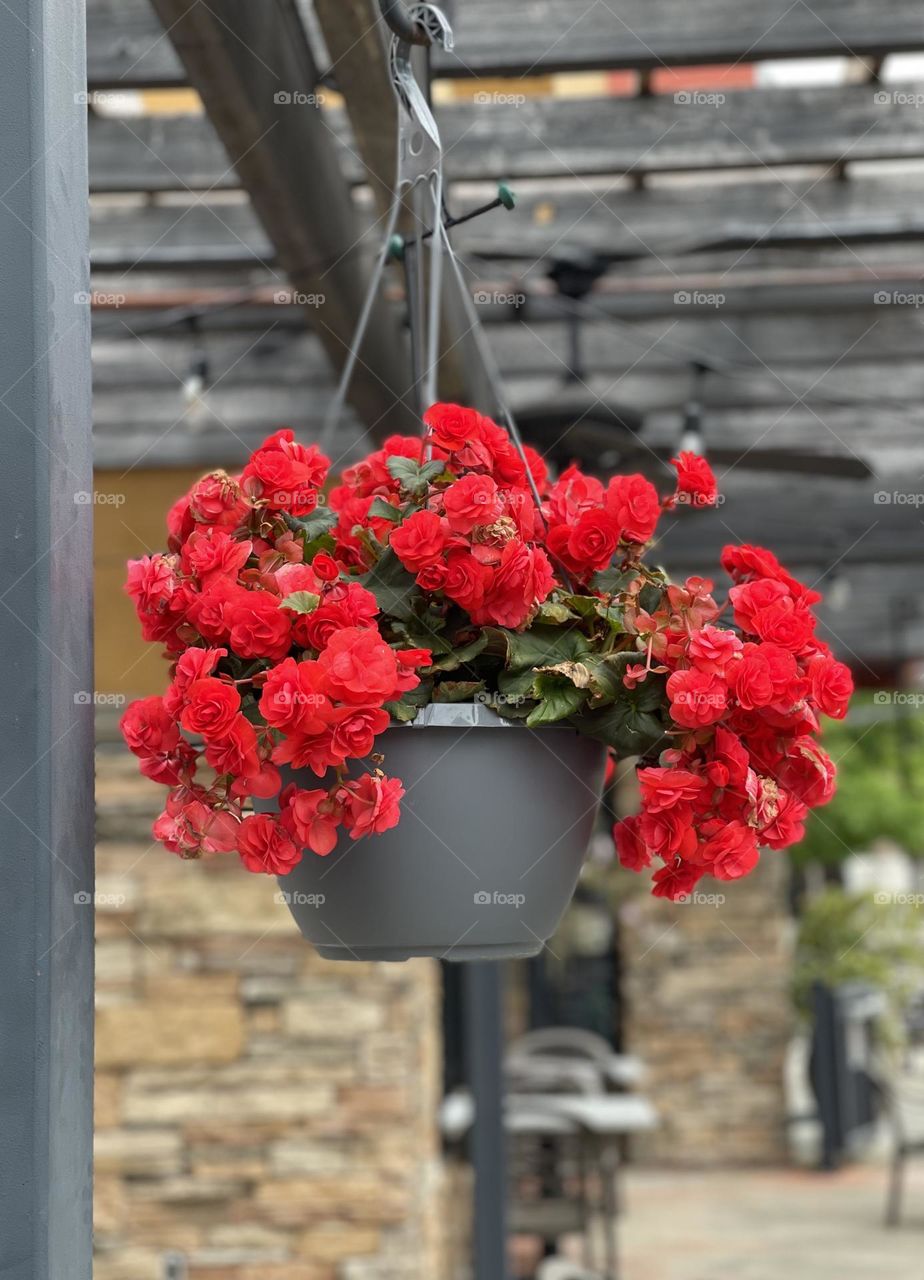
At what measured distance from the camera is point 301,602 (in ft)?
3.62

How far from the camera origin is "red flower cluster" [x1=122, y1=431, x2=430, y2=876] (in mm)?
1057

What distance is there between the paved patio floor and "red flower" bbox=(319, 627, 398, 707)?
218 inches

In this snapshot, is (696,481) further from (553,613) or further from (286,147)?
(286,147)

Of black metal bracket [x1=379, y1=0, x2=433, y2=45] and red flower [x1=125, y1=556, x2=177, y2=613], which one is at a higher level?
black metal bracket [x1=379, y1=0, x2=433, y2=45]

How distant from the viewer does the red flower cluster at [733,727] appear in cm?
115

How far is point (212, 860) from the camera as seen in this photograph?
3982 mm

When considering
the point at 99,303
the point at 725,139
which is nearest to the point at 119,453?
the point at 99,303

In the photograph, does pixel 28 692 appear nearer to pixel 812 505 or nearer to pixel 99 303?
pixel 99 303

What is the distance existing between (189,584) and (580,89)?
4961 mm

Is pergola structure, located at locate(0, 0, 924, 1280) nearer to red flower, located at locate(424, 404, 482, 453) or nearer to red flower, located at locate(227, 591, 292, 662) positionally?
red flower, located at locate(227, 591, 292, 662)

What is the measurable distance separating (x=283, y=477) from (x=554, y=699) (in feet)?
0.91

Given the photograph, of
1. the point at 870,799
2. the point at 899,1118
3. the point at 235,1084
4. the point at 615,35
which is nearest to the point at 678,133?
the point at 615,35

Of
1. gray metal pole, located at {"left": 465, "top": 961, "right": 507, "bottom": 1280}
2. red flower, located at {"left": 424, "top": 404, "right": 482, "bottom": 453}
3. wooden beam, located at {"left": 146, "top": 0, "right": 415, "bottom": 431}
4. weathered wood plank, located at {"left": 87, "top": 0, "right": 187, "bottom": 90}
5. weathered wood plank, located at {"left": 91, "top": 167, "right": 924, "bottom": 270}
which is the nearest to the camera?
red flower, located at {"left": 424, "top": 404, "right": 482, "bottom": 453}

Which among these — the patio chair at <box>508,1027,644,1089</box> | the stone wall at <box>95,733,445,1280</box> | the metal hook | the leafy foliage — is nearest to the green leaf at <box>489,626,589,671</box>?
the metal hook
